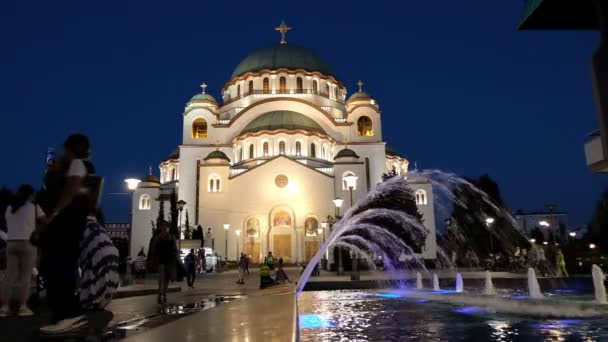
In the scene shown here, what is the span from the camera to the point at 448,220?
53938mm

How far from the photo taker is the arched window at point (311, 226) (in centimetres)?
4250

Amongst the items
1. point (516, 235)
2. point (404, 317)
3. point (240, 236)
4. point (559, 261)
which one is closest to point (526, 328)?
point (404, 317)

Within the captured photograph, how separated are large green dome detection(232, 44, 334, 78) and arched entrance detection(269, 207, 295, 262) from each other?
694 inches

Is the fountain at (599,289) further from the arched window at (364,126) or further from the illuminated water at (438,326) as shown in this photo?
the arched window at (364,126)

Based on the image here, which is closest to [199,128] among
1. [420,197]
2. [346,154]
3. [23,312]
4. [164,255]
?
[346,154]

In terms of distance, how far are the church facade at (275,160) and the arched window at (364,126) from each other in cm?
10

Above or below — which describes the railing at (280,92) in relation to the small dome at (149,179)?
above

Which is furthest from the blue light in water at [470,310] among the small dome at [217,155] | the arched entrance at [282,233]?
the small dome at [217,155]

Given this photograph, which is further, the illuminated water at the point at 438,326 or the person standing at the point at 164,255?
the person standing at the point at 164,255

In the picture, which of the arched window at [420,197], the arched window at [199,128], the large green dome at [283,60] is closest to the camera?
the arched window at [420,197]

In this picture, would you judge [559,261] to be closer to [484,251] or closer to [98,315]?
[98,315]

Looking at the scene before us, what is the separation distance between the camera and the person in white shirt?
18.2 feet

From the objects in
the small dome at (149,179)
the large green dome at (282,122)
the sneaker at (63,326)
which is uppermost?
the large green dome at (282,122)

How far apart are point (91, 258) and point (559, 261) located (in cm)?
1939
